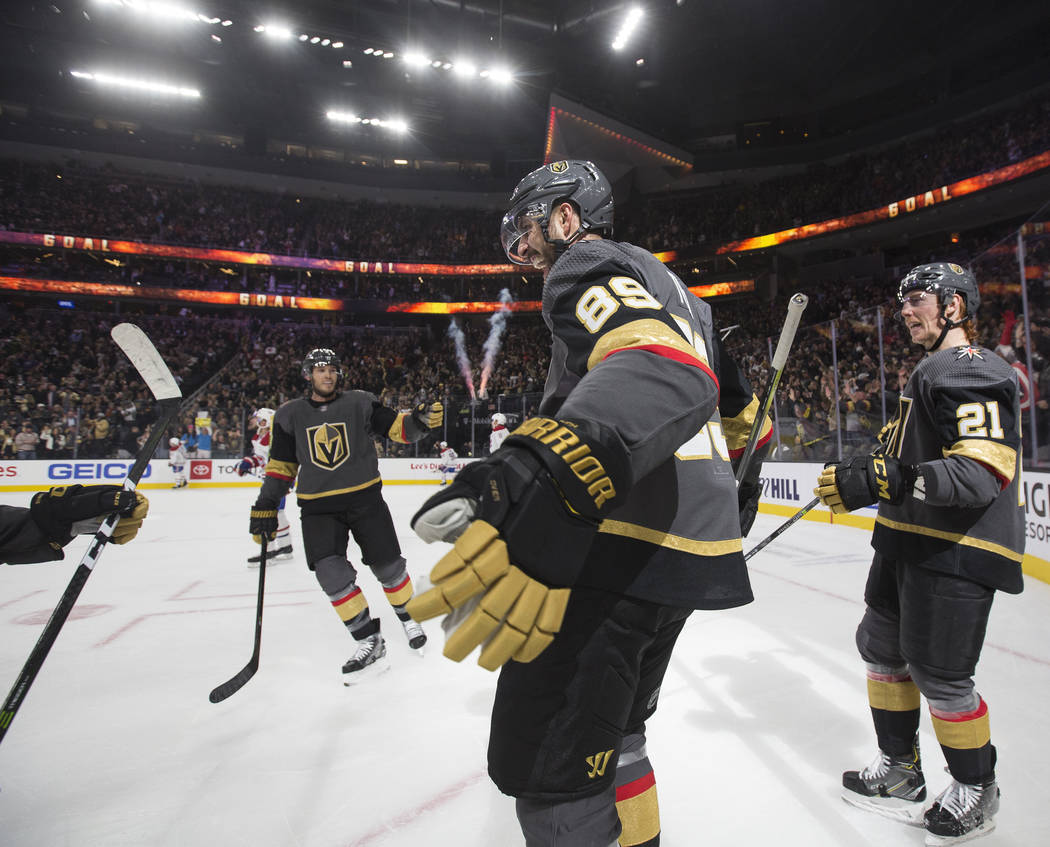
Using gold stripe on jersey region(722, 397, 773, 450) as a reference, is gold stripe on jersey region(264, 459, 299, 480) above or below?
below

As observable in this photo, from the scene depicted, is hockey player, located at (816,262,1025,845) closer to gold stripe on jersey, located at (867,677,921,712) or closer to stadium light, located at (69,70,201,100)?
gold stripe on jersey, located at (867,677,921,712)

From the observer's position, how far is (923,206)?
60.1ft

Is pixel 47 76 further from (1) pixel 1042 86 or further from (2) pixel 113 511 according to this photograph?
(1) pixel 1042 86

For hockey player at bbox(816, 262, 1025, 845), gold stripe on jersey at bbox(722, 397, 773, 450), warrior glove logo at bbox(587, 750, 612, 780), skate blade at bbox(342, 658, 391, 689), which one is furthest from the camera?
skate blade at bbox(342, 658, 391, 689)

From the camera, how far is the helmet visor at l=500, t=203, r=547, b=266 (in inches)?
52.9

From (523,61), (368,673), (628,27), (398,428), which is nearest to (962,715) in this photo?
(368,673)

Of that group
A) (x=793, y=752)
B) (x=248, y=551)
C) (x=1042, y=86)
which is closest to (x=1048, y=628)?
(x=793, y=752)

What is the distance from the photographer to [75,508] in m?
1.75

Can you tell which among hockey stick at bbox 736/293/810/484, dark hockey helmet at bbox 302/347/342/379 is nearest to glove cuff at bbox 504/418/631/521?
hockey stick at bbox 736/293/810/484

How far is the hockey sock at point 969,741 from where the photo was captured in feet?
5.75

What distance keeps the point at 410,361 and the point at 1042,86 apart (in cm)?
2420

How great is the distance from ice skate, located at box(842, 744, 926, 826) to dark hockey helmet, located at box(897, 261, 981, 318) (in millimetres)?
1599

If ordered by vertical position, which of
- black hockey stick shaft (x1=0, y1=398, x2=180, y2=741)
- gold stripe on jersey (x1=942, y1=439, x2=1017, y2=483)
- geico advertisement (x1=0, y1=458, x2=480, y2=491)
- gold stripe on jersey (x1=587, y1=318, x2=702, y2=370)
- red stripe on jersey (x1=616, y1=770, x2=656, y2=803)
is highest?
gold stripe on jersey (x1=587, y1=318, x2=702, y2=370)

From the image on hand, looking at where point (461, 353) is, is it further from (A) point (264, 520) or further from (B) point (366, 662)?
(B) point (366, 662)
